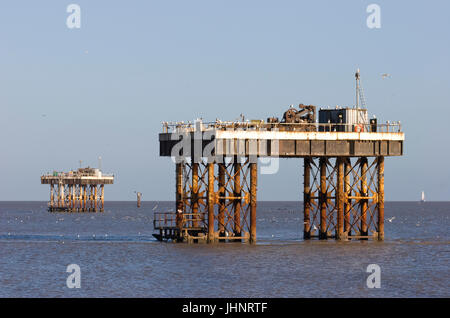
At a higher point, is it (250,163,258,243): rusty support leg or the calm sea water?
(250,163,258,243): rusty support leg

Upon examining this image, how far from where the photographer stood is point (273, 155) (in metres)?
70.6

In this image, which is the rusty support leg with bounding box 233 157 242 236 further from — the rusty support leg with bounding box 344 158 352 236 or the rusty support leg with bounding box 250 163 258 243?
the rusty support leg with bounding box 344 158 352 236

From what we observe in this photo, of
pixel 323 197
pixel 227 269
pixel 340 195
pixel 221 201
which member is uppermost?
pixel 340 195

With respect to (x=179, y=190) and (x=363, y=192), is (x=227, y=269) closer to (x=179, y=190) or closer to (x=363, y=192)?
(x=179, y=190)

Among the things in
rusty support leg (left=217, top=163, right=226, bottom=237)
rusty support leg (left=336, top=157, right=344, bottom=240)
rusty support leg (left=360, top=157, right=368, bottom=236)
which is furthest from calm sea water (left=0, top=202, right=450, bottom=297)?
rusty support leg (left=217, top=163, right=226, bottom=237)

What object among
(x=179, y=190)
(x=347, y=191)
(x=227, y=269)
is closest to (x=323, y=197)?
(x=347, y=191)

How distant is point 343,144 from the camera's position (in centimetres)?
7262

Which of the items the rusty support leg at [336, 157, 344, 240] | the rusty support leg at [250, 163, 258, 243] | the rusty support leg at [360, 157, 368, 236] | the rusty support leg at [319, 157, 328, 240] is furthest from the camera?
the rusty support leg at [319, 157, 328, 240]

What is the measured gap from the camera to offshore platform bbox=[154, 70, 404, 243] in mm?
70625
